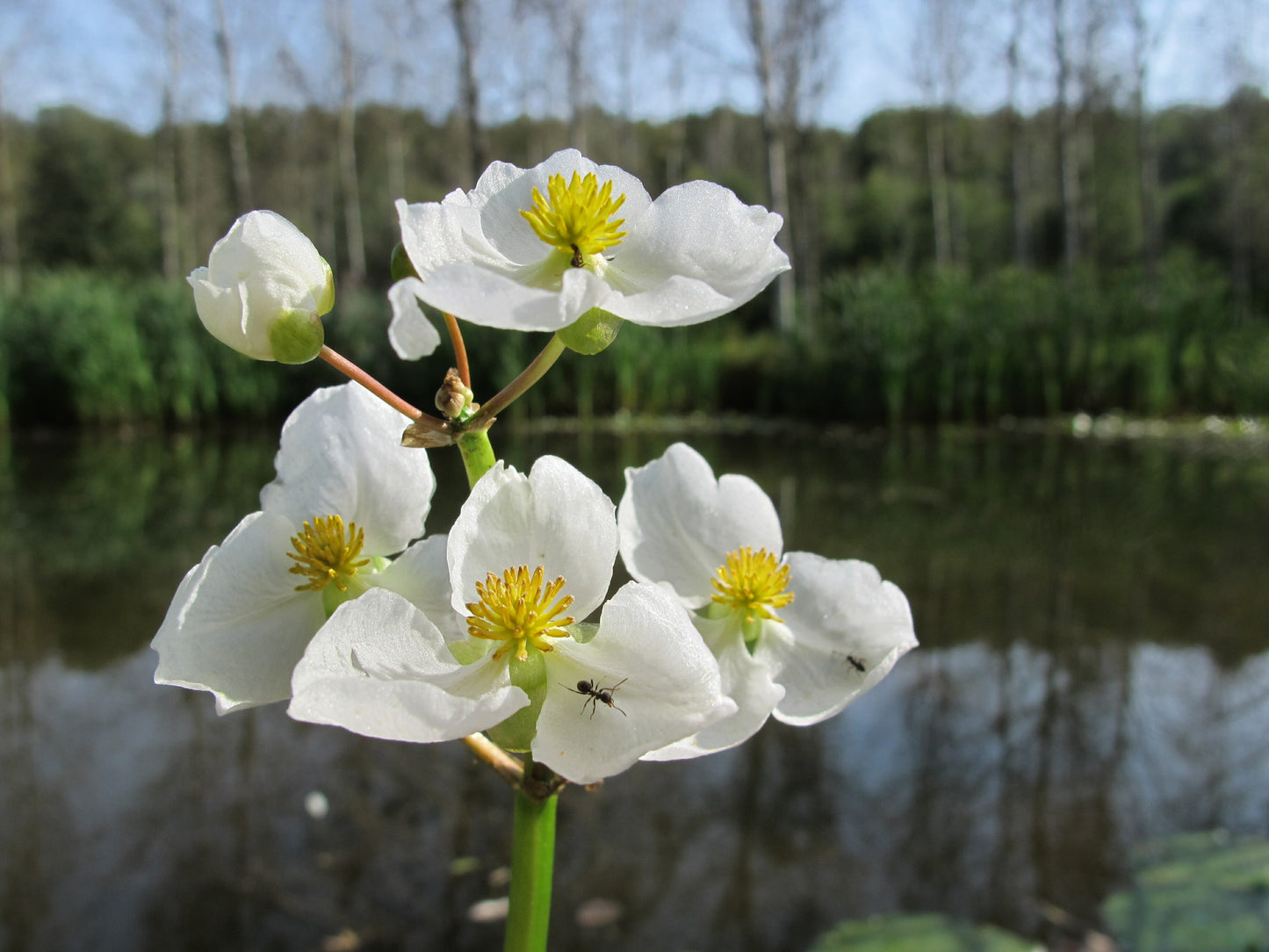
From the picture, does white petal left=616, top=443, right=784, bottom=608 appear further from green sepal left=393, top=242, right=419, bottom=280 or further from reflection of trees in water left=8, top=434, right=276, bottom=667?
reflection of trees in water left=8, top=434, right=276, bottom=667

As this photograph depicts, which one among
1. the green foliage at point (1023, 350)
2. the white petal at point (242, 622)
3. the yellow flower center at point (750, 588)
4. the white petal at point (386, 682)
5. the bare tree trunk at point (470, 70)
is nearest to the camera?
the white petal at point (386, 682)

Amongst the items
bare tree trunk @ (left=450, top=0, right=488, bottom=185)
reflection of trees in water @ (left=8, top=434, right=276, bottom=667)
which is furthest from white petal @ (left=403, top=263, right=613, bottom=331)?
bare tree trunk @ (left=450, top=0, right=488, bottom=185)

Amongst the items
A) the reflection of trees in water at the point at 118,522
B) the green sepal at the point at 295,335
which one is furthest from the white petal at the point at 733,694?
the reflection of trees in water at the point at 118,522

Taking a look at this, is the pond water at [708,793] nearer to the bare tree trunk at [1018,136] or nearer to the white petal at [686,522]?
the white petal at [686,522]

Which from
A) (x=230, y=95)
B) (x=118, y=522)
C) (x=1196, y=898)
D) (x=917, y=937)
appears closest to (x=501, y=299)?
(x=917, y=937)

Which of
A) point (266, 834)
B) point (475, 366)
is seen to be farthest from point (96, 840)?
Answer: point (475, 366)
